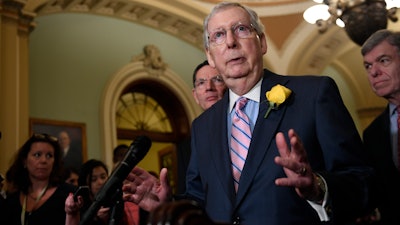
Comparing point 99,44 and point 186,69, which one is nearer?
point 99,44

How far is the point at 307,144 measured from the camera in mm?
1647

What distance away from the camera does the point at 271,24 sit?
929 centimetres

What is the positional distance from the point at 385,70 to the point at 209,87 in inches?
40.6

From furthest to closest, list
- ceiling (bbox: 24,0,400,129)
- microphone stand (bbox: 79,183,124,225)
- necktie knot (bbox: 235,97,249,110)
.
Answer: ceiling (bbox: 24,0,400,129), necktie knot (bbox: 235,97,249,110), microphone stand (bbox: 79,183,124,225)

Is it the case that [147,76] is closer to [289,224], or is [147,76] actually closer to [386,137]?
[386,137]

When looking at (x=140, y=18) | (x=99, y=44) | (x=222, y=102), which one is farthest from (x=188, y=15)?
(x=222, y=102)

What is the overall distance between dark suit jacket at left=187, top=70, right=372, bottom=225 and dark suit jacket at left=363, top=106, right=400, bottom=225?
75cm

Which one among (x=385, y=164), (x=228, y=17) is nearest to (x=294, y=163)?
(x=228, y=17)

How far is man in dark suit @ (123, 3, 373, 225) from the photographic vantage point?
1.51 metres

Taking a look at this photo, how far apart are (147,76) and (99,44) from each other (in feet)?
3.36

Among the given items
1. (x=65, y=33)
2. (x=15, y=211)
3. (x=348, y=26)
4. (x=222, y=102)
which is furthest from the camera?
(x=65, y=33)

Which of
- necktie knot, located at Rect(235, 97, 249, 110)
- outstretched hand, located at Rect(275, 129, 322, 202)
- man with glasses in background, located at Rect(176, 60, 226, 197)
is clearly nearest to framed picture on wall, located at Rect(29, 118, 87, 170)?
man with glasses in background, located at Rect(176, 60, 226, 197)

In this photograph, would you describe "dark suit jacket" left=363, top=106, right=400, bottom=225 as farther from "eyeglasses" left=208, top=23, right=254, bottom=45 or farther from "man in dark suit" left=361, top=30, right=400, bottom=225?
"eyeglasses" left=208, top=23, right=254, bottom=45

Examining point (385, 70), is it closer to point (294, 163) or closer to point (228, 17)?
point (228, 17)
